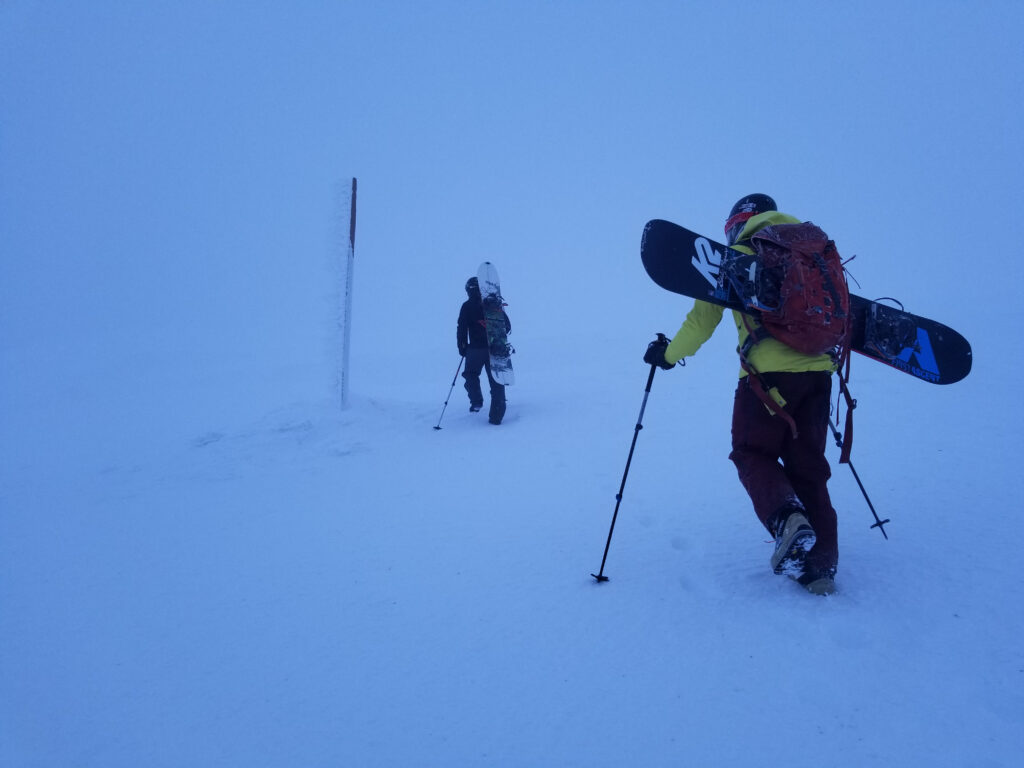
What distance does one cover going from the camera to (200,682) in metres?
2.26

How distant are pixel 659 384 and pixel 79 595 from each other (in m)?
7.43

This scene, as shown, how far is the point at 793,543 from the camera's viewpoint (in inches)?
91.5

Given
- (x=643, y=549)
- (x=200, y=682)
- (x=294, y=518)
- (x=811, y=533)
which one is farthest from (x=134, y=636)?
(x=811, y=533)

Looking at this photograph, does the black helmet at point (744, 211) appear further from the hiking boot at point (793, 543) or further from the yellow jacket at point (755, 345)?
the hiking boot at point (793, 543)

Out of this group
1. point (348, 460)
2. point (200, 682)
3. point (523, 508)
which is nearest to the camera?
point (200, 682)

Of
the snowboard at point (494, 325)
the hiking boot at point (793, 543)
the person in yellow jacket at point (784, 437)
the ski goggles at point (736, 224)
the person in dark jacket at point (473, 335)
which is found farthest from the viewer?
the person in dark jacket at point (473, 335)

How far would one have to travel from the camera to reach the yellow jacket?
98.7 inches

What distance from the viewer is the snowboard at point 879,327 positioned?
272 cm

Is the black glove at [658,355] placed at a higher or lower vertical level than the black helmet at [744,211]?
lower

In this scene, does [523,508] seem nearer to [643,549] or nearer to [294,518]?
[643,549]

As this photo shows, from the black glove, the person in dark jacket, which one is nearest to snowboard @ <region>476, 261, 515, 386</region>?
the person in dark jacket

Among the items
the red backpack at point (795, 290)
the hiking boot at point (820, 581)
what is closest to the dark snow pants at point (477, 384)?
the red backpack at point (795, 290)

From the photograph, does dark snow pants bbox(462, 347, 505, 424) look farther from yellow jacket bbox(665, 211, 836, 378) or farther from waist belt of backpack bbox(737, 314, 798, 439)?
waist belt of backpack bbox(737, 314, 798, 439)

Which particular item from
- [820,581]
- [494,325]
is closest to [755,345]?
[820,581]
